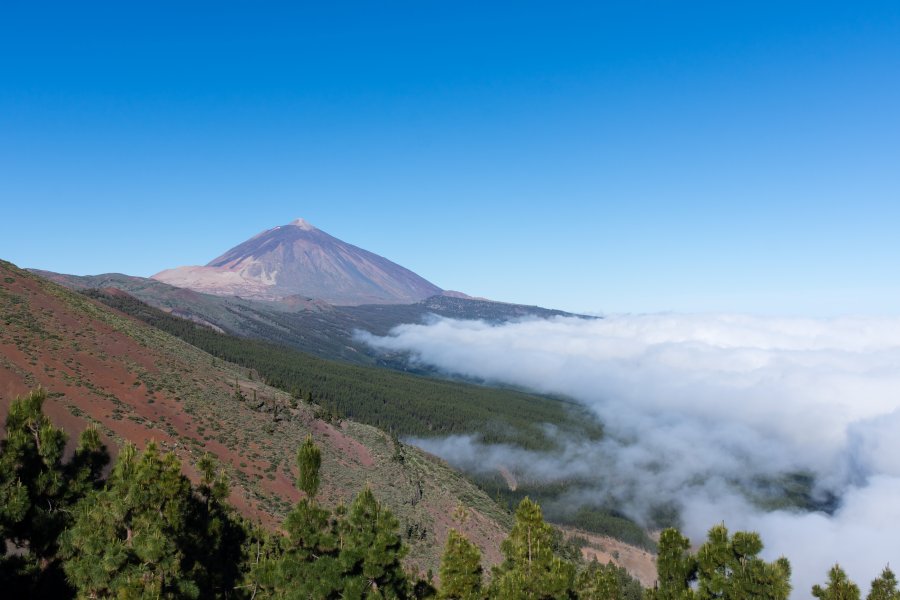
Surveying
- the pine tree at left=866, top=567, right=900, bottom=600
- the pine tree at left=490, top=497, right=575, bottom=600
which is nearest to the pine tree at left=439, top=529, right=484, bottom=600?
the pine tree at left=490, top=497, right=575, bottom=600

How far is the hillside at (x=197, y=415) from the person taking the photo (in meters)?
53.6

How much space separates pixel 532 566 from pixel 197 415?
55.1 m

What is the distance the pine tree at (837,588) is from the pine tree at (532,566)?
11822 mm

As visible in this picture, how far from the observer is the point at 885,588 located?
25.1 metres

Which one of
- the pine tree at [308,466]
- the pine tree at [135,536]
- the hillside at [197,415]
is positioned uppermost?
the pine tree at [308,466]

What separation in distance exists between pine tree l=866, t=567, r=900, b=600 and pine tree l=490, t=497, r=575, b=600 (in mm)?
15216

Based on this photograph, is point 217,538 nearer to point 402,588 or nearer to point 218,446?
point 402,588

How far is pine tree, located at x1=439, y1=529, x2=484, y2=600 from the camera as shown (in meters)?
24.8

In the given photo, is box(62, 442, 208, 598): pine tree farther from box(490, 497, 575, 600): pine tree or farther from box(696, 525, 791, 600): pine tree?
box(696, 525, 791, 600): pine tree

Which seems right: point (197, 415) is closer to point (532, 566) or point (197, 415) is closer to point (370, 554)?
point (370, 554)

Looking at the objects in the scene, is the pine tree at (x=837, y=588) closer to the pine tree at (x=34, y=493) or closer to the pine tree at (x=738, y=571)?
the pine tree at (x=738, y=571)

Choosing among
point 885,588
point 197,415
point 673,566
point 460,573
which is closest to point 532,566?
point 460,573

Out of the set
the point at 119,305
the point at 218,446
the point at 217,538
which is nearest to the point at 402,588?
the point at 217,538

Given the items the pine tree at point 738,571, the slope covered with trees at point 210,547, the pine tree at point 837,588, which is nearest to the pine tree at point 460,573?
the slope covered with trees at point 210,547
